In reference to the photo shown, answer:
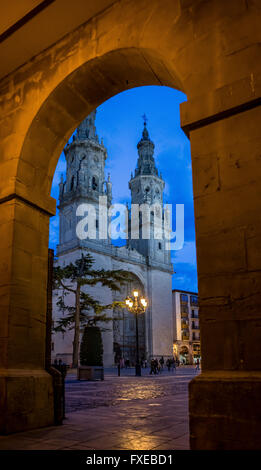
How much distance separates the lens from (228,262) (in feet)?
9.79

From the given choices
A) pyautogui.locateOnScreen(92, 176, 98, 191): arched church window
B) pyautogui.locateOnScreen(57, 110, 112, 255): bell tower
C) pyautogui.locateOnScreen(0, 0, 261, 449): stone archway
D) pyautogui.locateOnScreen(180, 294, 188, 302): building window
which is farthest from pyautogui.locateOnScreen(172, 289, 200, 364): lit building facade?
pyautogui.locateOnScreen(0, 0, 261, 449): stone archway

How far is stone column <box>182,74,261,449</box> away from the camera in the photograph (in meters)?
2.68

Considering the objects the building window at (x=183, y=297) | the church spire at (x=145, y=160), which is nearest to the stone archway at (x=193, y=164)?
the church spire at (x=145, y=160)

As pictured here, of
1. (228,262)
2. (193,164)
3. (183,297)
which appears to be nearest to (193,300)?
(183,297)

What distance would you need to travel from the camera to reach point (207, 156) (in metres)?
3.32

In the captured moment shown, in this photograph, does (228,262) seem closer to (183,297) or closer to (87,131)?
(87,131)

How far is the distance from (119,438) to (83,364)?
1630 cm

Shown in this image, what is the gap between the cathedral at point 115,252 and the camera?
42.2 meters

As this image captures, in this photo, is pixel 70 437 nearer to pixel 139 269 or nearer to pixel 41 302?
pixel 41 302

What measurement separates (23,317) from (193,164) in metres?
2.73

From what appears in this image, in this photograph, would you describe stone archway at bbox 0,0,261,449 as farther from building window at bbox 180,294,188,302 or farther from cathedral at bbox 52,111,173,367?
building window at bbox 180,294,188,302

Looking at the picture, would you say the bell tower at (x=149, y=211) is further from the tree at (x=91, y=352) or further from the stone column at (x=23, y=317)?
the stone column at (x=23, y=317)

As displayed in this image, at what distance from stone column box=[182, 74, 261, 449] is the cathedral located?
3791 centimetres

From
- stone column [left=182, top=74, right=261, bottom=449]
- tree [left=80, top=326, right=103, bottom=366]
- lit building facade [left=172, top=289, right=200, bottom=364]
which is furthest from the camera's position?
lit building facade [left=172, top=289, right=200, bottom=364]
